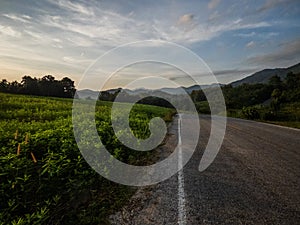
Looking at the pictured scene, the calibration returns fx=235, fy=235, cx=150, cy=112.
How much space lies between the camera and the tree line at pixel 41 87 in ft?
159

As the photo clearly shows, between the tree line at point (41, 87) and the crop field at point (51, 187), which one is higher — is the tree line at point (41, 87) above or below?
above

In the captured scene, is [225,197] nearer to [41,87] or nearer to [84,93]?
[84,93]

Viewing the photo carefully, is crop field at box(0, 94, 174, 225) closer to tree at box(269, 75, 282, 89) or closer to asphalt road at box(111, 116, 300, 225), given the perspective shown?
asphalt road at box(111, 116, 300, 225)

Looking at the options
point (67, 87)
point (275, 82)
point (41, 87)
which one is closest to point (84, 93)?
point (41, 87)

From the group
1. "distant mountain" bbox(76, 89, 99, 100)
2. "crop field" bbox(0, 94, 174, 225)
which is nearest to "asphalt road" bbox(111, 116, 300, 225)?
"crop field" bbox(0, 94, 174, 225)

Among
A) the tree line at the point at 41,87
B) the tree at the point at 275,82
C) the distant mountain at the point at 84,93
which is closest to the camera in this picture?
the distant mountain at the point at 84,93

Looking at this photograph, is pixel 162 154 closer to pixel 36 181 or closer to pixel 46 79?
pixel 36 181

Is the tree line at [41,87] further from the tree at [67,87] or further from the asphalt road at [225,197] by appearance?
the asphalt road at [225,197]

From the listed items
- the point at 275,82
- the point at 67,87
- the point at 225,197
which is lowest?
the point at 225,197

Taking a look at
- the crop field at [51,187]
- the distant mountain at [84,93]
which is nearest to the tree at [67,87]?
the distant mountain at [84,93]

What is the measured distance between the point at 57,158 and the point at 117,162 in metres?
1.96

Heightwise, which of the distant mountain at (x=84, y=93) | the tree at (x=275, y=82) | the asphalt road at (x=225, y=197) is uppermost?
the tree at (x=275, y=82)

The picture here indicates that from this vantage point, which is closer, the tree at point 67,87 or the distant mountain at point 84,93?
the distant mountain at point 84,93

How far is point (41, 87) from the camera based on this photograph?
52.7 m
